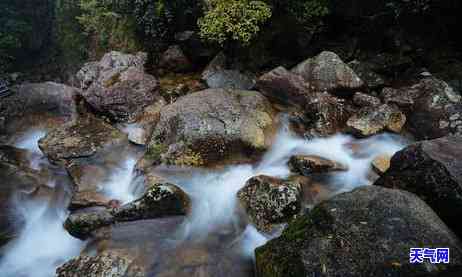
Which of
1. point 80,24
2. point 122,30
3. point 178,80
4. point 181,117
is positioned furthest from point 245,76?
point 80,24

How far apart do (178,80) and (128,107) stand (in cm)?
178

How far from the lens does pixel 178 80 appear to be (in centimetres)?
911

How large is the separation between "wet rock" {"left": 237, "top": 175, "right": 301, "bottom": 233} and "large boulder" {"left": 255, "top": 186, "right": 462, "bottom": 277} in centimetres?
96

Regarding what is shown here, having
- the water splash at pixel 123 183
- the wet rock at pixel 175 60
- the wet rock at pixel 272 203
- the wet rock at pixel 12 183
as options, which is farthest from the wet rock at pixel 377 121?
the wet rock at pixel 12 183

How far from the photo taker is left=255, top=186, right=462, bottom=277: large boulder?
313cm

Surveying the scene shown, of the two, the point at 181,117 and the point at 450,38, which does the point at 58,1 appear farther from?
the point at 450,38

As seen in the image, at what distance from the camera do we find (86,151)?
6609 mm

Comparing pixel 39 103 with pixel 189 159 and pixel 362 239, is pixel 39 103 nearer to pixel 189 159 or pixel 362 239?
pixel 189 159

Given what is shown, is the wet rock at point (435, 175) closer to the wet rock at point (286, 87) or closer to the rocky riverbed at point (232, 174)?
the rocky riverbed at point (232, 174)

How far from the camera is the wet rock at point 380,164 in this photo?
227 inches

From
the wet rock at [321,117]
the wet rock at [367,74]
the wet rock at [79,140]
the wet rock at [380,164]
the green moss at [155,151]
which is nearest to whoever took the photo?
the wet rock at [380,164]

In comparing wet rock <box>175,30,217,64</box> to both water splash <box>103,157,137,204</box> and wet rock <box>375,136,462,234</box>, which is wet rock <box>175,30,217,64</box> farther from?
wet rock <box>375,136,462,234</box>

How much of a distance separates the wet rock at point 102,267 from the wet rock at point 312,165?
3071 millimetres

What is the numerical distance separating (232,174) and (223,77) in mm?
3272
